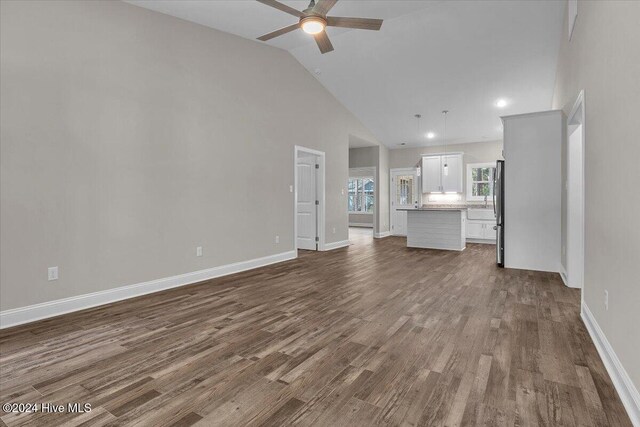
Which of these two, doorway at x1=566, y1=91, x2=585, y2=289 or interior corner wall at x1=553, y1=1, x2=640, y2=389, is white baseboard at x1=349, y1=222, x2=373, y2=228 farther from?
interior corner wall at x1=553, y1=1, x2=640, y2=389

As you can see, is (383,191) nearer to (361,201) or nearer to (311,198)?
(361,201)

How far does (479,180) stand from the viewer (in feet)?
31.3

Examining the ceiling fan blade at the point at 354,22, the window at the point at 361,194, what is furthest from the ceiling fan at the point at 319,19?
the window at the point at 361,194

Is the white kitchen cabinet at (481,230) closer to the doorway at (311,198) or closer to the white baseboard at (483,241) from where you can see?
the white baseboard at (483,241)

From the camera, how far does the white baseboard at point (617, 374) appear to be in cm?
167

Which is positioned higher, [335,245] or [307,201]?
[307,201]

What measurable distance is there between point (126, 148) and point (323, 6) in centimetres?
270

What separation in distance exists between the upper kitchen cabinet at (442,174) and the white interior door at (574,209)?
16.3 ft

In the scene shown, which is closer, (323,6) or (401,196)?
(323,6)

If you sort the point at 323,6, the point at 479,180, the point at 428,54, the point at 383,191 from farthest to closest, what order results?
1. the point at 383,191
2. the point at 479,180
3. the point at 428,54
4. the point at 323,6

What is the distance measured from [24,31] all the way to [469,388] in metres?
4.75

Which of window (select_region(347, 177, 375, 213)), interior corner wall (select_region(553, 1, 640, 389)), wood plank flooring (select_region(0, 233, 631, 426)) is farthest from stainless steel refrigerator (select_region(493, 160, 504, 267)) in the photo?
window (select_region(347, 177, 375, 213))

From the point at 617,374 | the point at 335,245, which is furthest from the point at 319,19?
the point at 335,245

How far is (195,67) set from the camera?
4.66 meters
